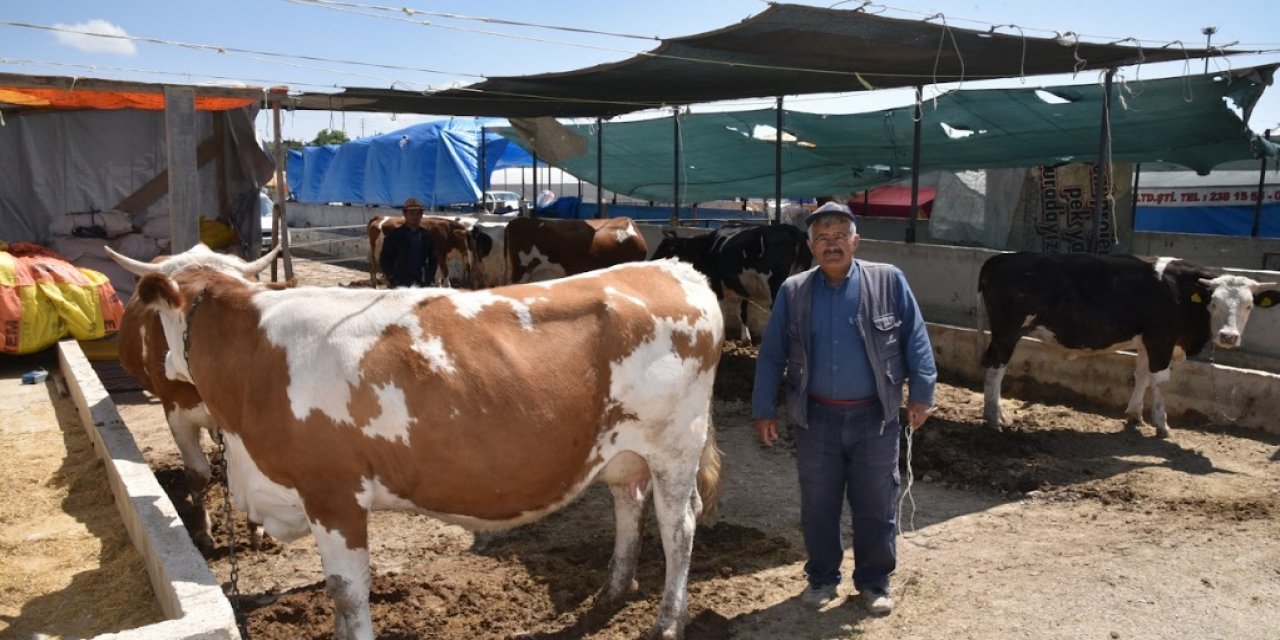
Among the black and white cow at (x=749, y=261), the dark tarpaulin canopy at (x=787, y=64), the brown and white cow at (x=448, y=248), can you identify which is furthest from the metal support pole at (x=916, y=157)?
the brown and white cow at (x=448, y=248)

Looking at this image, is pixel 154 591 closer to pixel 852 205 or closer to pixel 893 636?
pixel 893 636

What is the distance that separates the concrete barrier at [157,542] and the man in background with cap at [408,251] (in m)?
4.02

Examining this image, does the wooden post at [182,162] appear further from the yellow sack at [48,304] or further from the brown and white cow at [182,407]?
the brown and white cow at [182,407]

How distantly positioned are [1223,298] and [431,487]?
7036mm

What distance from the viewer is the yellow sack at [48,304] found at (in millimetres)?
7859

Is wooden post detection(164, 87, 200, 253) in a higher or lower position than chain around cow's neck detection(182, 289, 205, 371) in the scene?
higher

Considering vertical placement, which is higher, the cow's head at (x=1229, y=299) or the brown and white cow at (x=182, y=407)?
the cow's head at (x=1229, y=299)

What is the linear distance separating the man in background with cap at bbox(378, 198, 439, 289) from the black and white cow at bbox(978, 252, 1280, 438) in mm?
5988

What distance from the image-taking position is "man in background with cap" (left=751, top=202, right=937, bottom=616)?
422 cm

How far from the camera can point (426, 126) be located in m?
30.7

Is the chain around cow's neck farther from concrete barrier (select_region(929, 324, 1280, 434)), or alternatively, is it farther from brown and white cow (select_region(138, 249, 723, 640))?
concrete barrier (select_region(929, 324, 1280, 434))

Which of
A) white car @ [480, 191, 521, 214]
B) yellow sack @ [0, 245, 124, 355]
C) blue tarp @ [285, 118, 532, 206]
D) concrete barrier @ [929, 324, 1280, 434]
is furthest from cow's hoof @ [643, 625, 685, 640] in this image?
blue tarp @ [285, 118, 532, 206]

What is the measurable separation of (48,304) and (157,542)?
5.39m

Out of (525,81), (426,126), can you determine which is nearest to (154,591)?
(525,81)
